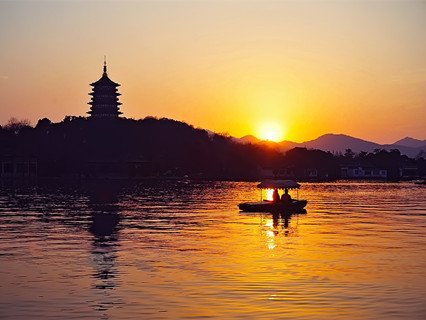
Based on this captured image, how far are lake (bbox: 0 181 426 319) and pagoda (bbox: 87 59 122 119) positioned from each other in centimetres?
14251

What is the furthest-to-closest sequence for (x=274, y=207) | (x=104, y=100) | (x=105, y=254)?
1. (x=104, y=100)
2. (x=274, y=207)
3. (x=105, y=254)

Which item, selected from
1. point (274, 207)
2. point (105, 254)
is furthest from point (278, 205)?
point (105, 254)

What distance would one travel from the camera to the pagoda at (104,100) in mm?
181875

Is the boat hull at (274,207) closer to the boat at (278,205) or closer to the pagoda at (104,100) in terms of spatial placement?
the boat at (278,205)

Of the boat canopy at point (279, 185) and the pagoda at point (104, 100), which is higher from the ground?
the pagoda at point (104, 100)

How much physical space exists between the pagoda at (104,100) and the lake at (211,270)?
14251 centimetres

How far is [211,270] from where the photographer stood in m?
22.6

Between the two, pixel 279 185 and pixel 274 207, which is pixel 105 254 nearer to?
pixel 274 207

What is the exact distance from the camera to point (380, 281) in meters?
20.9

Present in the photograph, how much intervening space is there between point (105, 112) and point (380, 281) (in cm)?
16535

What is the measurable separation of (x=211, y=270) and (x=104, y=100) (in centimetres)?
16376

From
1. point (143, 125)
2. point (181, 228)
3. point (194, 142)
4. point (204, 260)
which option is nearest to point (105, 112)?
point (143, 125)

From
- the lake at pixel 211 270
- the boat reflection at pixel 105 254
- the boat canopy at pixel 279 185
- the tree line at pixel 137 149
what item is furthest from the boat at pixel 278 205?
the tree line at pixel 137 149

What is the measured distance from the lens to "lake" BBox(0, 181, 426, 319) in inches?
670
